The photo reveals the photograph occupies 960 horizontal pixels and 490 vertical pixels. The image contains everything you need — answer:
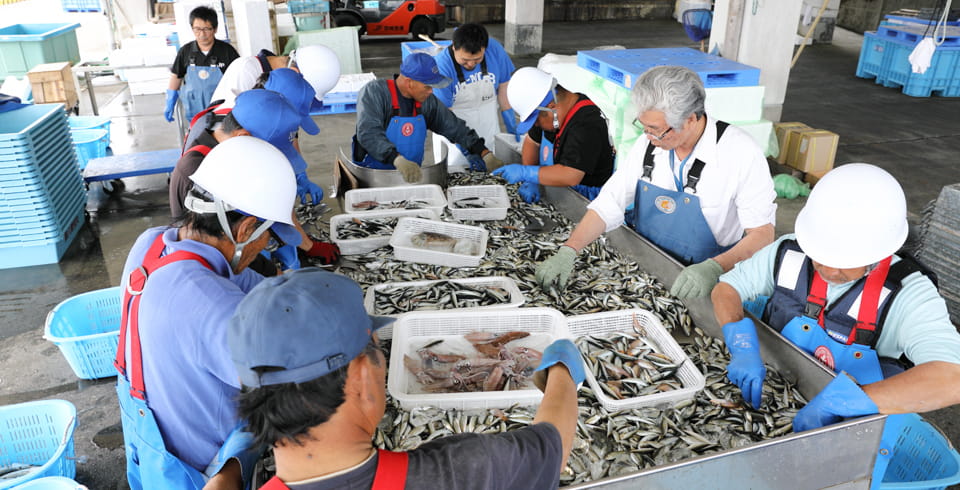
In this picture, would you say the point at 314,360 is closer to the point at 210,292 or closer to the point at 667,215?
the point at 210,292

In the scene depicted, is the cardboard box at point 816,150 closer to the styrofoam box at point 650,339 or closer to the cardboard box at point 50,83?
the styrofoam box at point 650,339

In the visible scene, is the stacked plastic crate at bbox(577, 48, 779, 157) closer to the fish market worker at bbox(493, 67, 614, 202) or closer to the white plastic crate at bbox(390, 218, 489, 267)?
the fish market worker at bbox(493, 67, 614, 202)

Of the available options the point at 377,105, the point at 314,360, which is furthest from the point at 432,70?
the point at 314,360

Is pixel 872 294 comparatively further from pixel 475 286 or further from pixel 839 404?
pixel 475 286

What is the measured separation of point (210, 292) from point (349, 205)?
2.66m

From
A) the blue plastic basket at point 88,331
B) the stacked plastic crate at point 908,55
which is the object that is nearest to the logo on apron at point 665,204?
the blue plastic basket at point 88,331

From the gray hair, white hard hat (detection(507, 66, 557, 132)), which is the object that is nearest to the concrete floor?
white hard hat (detection(507, 66, 557, 132))

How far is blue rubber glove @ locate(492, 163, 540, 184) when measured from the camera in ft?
15.4

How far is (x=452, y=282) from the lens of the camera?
351cm

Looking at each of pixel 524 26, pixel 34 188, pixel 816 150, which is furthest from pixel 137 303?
pixel 524 26

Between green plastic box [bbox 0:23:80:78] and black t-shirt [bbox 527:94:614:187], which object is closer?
black t-shirt [bbox 527:94:614:187]

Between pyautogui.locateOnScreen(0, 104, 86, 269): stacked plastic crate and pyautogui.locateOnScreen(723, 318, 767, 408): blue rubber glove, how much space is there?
641 centimetres

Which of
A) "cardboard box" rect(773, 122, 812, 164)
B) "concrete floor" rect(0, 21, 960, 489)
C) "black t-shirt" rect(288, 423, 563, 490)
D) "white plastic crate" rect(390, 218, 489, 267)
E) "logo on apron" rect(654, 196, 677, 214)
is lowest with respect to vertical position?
"concrete floor" rect(0, 21, 960, 489)

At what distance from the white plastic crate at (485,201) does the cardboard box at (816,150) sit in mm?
5567
